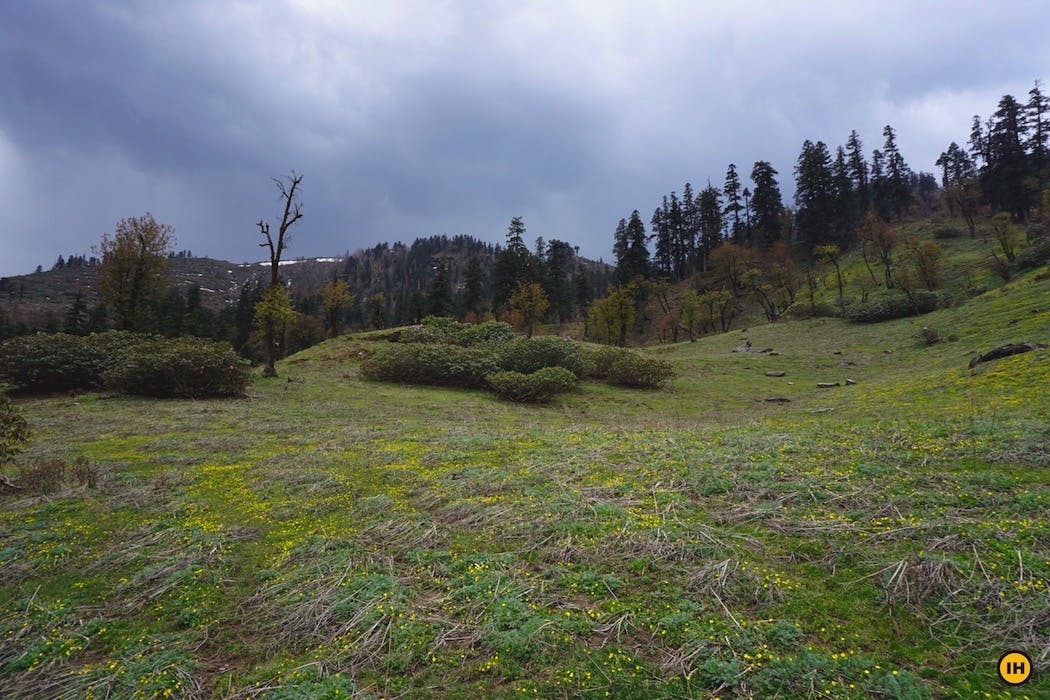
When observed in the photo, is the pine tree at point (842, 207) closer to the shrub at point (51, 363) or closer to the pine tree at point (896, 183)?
the pine tree at point (896, 183)

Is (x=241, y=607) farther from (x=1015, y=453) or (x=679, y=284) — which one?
(x=679, y=284)

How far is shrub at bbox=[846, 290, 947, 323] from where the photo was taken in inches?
1542

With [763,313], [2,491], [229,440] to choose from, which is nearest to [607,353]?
[229,440]

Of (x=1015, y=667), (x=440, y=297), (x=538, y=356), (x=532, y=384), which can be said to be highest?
(x=440, y=297)

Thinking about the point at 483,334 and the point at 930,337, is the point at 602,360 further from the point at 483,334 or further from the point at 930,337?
the point at 930,337

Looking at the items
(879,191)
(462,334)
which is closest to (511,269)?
(462,334)

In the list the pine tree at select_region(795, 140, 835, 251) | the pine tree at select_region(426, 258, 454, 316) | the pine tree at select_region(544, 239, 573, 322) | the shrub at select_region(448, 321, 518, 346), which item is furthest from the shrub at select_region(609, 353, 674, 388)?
the pine tree at select_region(795, 140, 835, 251)

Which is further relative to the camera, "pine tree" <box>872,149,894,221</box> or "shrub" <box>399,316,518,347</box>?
"pine tree" <box>872,149,894,221</box>

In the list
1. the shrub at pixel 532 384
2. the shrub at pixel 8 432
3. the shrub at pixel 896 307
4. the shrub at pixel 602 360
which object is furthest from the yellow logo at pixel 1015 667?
the shrub at pixel 896 307

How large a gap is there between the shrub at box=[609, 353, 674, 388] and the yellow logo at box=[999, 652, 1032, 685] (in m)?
22.5

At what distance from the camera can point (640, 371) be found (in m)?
25.6

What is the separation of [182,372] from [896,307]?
51950 mm

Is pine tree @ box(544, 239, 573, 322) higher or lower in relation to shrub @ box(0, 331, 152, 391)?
higher

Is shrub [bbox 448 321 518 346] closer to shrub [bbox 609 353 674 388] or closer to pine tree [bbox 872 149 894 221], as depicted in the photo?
shrub [bbox 609 353 674 388]
